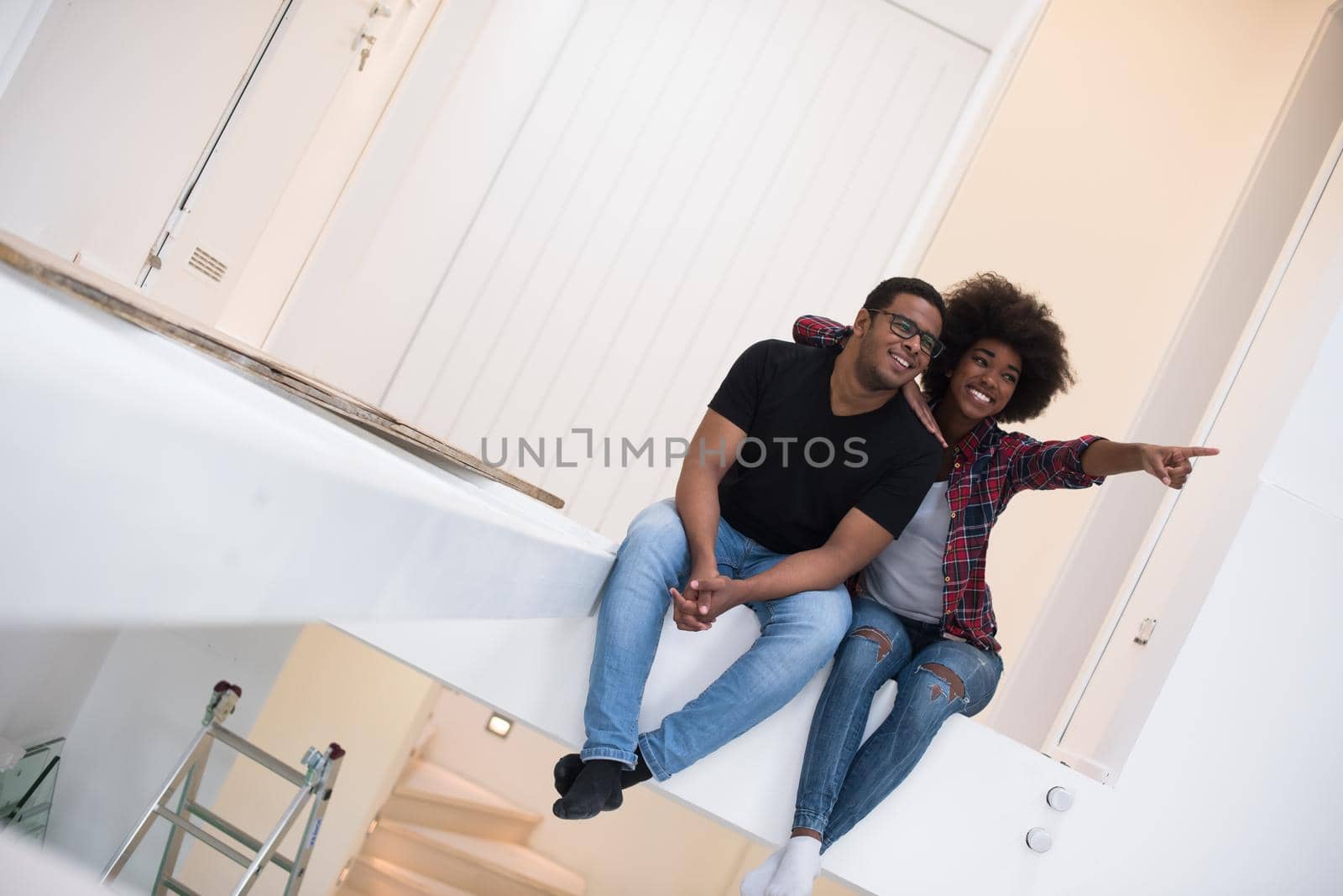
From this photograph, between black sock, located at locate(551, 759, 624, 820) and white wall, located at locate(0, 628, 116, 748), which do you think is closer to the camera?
black sock, located at locate(551, 759, 624, 820)

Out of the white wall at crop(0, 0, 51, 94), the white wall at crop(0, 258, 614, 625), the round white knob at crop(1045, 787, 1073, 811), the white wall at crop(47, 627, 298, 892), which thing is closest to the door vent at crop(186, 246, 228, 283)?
the white wall at crop(0, 0, 51, 94)

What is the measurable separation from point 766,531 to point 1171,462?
2.23ft

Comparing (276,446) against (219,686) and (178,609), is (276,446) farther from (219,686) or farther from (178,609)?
(219,686)

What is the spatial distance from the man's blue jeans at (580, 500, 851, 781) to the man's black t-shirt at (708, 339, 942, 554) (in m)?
0.15

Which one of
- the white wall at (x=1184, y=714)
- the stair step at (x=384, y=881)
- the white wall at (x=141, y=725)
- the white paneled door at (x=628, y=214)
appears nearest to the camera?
the white wall at (x=1184, y=714)

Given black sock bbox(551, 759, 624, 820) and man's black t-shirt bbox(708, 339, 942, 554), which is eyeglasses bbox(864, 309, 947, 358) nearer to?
man's black t-shirt bbox(708, 339, 942, 554)

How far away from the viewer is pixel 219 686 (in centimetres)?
283

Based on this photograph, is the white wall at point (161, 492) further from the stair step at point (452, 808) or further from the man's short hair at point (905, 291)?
the stair step at point (452, 808)

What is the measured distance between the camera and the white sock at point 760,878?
1582 mm

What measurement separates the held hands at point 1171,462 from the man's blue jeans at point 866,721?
432 mm

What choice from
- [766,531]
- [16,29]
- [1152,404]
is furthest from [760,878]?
[1152,404]

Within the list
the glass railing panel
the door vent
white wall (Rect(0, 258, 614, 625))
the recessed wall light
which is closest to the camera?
white wall (Rect(0, 258, 614, 625))

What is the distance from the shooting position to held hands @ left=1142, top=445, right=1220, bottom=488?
167 centimetres

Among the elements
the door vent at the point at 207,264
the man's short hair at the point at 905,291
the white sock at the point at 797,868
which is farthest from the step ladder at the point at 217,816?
the man's short hair at the point at 905,291
